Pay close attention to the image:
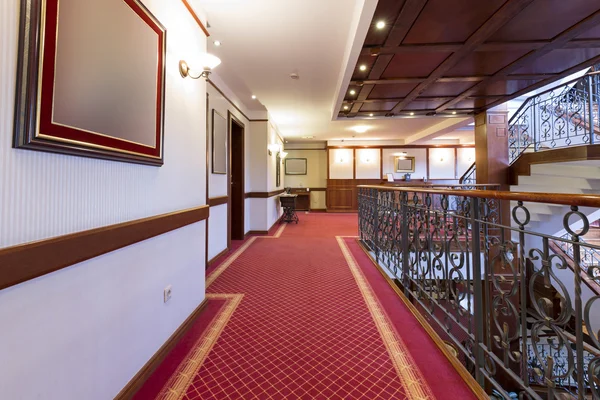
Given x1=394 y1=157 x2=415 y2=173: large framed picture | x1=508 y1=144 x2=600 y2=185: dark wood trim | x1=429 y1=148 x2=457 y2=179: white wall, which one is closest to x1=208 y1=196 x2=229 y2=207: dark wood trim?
x1=508 y1=144 x2=600 y2=185: dark wood trim

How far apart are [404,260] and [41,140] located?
2.91 m

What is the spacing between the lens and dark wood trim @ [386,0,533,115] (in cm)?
260

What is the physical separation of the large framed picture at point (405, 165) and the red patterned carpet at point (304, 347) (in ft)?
26.8

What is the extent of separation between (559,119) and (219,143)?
20.6 ft

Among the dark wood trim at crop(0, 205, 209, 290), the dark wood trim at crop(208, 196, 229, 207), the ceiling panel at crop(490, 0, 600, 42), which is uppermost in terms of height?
the ceiling panel at crop(490, 0, 600, 42)

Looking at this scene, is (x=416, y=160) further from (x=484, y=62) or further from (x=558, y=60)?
(x=484, y=62)

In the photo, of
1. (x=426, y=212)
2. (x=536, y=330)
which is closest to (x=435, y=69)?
(x=426, y=212)

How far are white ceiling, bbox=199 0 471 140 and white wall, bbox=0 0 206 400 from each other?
883 mm

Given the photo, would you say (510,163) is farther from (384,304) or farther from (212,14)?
(212,14)

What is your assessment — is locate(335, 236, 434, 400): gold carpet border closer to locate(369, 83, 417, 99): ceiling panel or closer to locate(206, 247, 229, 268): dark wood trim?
locate(206, 247, 229, 268): dark wood trim

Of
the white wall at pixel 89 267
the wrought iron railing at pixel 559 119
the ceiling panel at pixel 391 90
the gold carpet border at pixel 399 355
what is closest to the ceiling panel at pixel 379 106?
the ceiling panel at pixel 391 90

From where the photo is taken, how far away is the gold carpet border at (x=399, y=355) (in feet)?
4.99

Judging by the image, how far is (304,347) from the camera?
1.93 metres

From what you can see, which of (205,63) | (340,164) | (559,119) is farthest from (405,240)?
(340,164)
